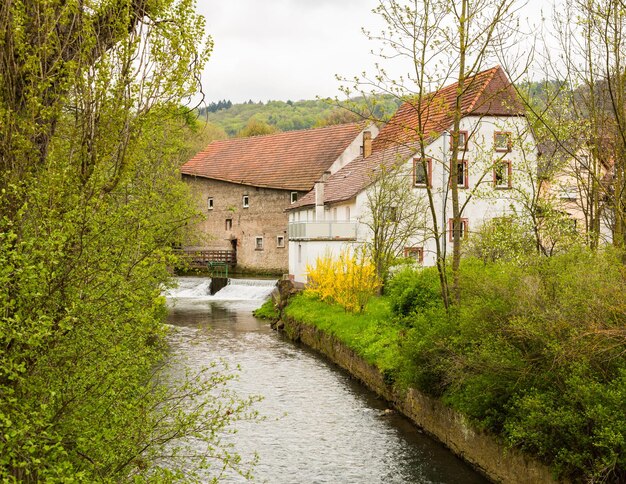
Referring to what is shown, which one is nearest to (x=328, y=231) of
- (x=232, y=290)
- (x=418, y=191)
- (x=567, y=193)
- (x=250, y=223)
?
(x=418, y=191)

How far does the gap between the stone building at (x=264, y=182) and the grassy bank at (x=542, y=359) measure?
2968cm

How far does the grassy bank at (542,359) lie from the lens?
8.87 meters

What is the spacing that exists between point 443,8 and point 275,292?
19.6m

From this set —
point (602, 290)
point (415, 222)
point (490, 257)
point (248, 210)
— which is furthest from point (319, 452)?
point (248, 210)

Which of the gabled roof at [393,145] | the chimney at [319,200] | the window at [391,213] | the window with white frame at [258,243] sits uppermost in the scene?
the gabled roof at [393,145]

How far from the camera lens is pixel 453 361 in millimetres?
12180

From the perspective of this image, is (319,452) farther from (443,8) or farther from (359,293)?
(359,293)

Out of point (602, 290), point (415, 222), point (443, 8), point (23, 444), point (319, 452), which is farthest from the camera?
point (415, 222)

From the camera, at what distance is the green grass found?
1723 centimetres

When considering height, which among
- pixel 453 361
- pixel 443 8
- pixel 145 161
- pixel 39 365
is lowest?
pixel 453 361

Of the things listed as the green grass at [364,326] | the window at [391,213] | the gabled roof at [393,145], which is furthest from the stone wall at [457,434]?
the gabled roof at [393,145]

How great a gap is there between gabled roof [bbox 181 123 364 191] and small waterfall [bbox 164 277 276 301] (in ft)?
22.7

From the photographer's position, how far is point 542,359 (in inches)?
400

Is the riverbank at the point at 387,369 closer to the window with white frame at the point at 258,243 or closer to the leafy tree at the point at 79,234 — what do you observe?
the leafy tree at the point at 79,234
